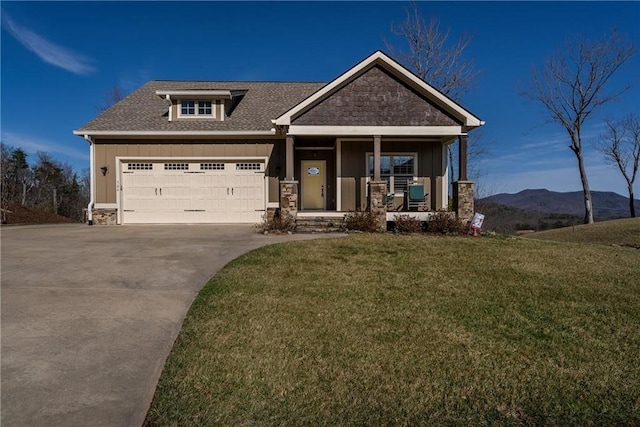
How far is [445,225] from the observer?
→ 11586 mm

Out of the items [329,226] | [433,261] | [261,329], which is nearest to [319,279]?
[261,329]

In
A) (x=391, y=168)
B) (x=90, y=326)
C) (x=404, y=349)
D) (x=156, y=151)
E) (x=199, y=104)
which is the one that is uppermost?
(x=199, y=104)

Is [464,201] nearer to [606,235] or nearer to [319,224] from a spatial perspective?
[319,224]

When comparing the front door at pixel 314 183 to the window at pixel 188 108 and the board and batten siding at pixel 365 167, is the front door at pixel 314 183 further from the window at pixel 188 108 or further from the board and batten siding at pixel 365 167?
the window at pixel 188 108

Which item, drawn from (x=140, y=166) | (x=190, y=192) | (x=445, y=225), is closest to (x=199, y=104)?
(x=140, y=166)

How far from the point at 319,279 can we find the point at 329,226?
6.01 metres

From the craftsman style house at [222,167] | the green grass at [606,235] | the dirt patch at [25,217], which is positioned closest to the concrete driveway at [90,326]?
the craftsman style house at [222,167]

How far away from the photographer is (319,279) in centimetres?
603

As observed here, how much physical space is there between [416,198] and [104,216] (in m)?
11.7

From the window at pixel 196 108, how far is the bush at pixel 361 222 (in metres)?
7.67

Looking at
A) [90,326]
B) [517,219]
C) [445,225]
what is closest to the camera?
[90,326]

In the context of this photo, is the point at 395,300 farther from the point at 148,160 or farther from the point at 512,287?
the point at 148,160

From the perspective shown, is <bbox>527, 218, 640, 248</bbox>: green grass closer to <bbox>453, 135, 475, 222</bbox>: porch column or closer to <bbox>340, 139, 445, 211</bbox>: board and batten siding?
<bbox>453, 135, 475, 222</bbox>: porch column

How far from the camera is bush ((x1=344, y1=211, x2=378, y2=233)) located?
38.1 ft
